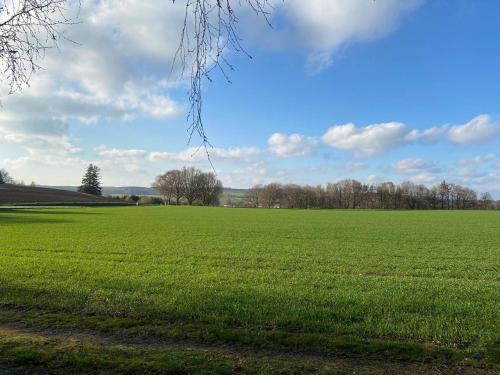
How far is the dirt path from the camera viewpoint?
5777 millimetres

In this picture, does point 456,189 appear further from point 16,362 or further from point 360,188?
point 16,362

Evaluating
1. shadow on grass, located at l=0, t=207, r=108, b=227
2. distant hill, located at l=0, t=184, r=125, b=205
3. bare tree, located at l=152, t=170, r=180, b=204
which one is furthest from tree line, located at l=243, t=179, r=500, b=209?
shadow on grass, located at l=0, t=207, r=108, b=227

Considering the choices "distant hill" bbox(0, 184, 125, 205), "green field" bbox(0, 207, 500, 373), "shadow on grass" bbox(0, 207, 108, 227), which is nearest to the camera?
"green field" bbox(0, 207, 500, 373)

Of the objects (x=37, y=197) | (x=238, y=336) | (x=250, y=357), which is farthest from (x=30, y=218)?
(x=37, y=197)

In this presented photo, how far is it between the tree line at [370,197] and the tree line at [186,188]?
54.4 feet

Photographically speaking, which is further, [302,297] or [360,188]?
[360,188]

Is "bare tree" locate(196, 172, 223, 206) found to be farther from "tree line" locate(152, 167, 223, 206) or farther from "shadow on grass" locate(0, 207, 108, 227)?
"shadow on grass" locate(0, 207, 108, 227)

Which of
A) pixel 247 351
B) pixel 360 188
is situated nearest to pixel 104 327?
pixel 247 351

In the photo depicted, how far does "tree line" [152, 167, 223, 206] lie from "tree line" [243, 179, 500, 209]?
16576 mm

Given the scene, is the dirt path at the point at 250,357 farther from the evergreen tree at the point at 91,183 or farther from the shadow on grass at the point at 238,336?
the evergreen tree at the point at 91,183

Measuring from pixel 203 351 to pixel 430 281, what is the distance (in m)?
10.3

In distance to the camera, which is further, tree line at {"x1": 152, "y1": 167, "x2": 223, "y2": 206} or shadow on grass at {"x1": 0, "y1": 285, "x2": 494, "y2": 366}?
tree line at {"x1": 152, "y1": 167, "x2": 223, "y2": 206}

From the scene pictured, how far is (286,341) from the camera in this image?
22.8 ft

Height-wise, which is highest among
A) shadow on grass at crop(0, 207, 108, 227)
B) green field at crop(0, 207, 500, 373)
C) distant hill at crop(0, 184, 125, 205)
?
distant hill at crop(0, 184, 125, 205)
